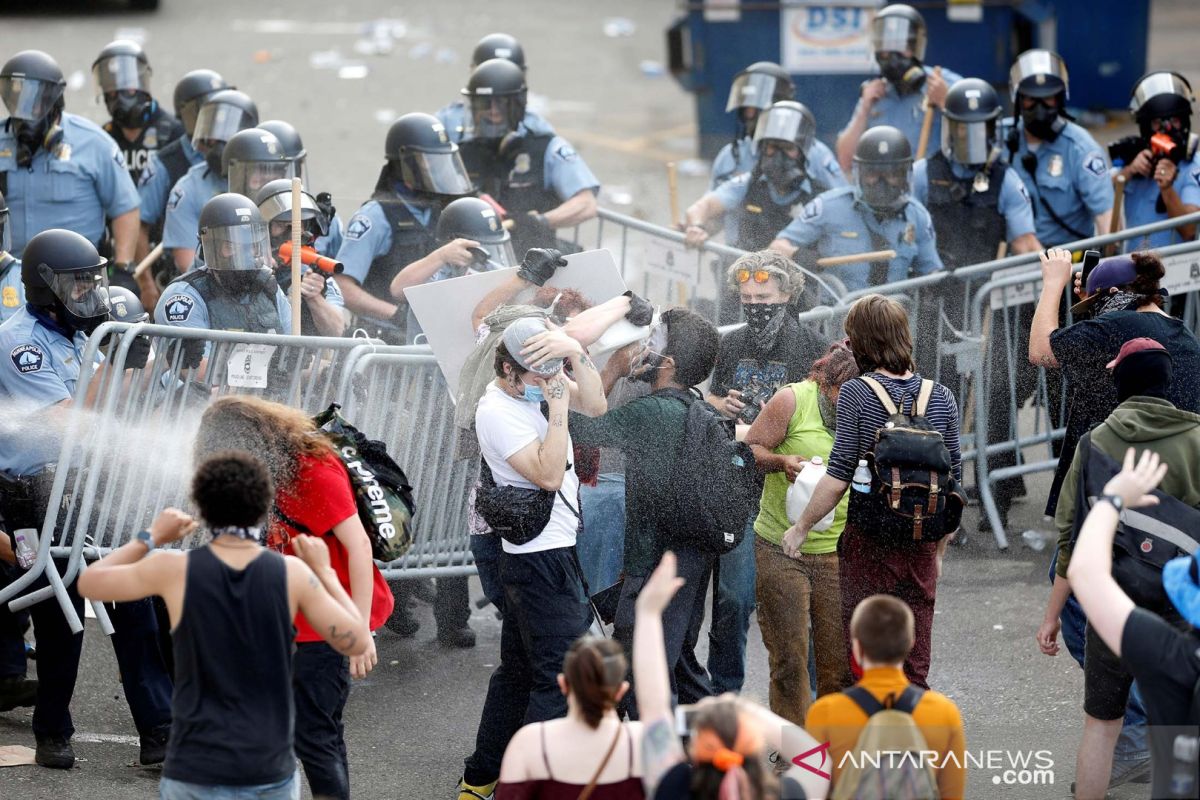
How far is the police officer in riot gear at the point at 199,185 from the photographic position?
28.2 feet

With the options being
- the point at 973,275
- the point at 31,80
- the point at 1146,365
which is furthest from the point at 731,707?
the point at 31,80

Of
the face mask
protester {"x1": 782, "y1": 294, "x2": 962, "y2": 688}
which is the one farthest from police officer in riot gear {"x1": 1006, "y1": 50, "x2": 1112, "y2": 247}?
protester {"x1": 782, "y1": 294, "x2": 962, "y2": 688}

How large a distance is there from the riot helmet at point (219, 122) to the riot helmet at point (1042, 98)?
4.13m

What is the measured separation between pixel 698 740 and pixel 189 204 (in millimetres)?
5778

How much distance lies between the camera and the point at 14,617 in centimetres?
639

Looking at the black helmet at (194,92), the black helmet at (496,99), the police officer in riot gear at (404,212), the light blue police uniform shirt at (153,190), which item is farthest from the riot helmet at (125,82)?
the police officer in riot gear at (404,212)

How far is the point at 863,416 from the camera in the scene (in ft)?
17.1


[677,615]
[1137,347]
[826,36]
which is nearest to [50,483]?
[677,615]

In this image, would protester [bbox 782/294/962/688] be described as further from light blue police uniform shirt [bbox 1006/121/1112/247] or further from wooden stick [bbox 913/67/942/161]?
wooden stick [bbox 913/67/942/161]

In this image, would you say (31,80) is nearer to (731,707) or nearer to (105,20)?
(731,707)

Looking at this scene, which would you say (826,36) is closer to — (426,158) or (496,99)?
(496,99)

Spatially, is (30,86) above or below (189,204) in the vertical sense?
above

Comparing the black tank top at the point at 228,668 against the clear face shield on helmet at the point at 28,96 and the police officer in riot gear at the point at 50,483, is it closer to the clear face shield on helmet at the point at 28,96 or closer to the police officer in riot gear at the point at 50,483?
the police officer in riot gear at the point at 50,483

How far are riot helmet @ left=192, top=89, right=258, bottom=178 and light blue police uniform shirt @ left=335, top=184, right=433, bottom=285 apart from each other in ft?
4.32
